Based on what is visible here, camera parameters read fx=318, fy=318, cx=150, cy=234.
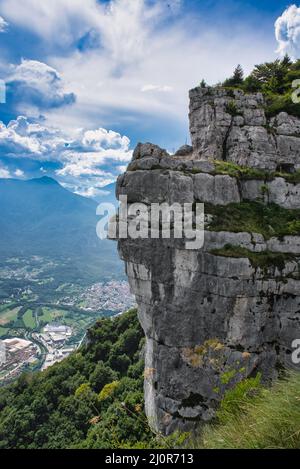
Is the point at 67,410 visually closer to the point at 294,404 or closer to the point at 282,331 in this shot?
the point at 282,331

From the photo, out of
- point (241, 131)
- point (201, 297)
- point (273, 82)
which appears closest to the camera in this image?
point (201, 297)

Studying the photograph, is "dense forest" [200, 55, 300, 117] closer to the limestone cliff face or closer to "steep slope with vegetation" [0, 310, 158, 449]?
the limestone cliff face

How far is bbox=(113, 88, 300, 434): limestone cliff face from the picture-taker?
1778cm

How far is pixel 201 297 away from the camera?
1812cm

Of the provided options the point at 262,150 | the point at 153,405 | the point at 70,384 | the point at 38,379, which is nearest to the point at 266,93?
the point at 262,150

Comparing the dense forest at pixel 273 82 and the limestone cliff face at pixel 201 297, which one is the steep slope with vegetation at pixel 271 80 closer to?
the dense forest at pixel 273 82

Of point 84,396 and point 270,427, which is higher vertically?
point 270,427

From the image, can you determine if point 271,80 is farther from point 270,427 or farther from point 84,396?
point 84,396

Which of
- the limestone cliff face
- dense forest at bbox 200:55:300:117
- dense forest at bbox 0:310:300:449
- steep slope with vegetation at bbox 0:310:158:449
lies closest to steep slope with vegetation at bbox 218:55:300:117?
dense forest at bbox 200:55:300:117

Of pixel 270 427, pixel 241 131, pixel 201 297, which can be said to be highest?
pixel 241 131

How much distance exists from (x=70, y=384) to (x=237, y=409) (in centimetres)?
3019

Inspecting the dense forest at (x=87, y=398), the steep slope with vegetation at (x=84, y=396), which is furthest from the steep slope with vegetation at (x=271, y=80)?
the steep slope with vegetation at (x=84, y=396)

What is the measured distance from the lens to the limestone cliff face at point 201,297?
17781mm

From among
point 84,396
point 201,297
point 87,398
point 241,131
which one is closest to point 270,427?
point 201,297
